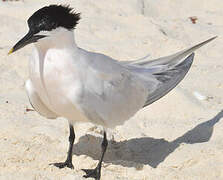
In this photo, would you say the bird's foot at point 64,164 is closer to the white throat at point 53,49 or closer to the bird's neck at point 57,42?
the white throat at point 53,49

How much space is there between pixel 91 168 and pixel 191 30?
3.03 meters

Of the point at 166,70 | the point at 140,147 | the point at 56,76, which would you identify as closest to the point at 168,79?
the point at 166,70

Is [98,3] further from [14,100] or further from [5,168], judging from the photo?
Answer: [5,168]

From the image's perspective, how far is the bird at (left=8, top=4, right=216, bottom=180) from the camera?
3.34 metres

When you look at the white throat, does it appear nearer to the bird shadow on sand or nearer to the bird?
the bird

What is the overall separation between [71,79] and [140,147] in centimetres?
103

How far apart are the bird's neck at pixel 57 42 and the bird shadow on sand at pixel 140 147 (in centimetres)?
96

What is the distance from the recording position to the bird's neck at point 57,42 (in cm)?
335

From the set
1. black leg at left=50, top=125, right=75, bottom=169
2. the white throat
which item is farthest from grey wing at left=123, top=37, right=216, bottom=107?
the white throat

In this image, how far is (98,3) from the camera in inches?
259

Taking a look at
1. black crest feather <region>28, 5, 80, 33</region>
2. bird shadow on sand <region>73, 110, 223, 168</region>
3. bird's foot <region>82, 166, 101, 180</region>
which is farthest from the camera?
bird shadow on sand <region>73, 110, 223, 168</region>

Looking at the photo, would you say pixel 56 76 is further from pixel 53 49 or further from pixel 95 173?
pixel 95 173

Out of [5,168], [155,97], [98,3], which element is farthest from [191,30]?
[5,168]

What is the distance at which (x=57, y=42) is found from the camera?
338cm
